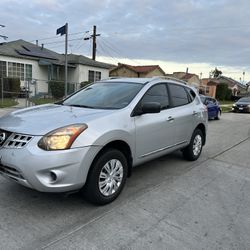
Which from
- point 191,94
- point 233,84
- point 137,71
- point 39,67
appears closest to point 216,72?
point 233,84

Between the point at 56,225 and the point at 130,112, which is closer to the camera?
the point at 56,225

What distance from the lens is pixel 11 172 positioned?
131 inches

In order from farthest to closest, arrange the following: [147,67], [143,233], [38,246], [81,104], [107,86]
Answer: [147,67] < [107,86] < [81,104] < [143,233] < [38,246]

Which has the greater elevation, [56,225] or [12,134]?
[12,134]

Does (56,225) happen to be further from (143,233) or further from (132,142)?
(132,142)

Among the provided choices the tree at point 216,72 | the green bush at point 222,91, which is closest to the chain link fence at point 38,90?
the green bush at point 222,91

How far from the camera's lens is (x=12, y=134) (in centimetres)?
338

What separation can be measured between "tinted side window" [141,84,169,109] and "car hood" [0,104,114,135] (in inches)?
36.0

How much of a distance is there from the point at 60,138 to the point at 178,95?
3.04 metres

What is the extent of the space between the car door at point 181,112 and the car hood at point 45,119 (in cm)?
175

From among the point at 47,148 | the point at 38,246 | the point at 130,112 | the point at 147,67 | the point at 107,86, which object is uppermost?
the point at 147,67

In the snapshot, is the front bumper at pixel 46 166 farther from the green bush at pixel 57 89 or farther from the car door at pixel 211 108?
the green bush at pixel 57 89

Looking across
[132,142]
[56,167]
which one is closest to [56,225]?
[56,167]

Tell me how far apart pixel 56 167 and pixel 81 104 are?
160 cm
